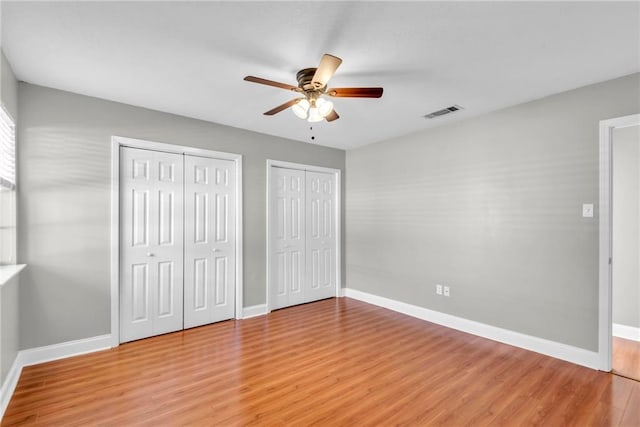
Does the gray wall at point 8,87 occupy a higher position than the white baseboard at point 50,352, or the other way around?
the gray wall at point 8,87

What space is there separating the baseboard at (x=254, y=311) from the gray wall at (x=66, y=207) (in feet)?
4.96

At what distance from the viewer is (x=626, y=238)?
349cm

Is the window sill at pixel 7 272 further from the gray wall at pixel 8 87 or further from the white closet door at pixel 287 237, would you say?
the white closet door at pixel 287 237

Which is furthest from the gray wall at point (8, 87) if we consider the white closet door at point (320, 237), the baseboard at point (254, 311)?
the white closet door at point (320, 237)

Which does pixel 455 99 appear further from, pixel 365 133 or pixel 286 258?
pixel 286 258

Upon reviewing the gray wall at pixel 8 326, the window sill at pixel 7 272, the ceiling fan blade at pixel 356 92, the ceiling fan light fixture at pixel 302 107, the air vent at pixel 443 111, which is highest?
the air vent at pixel 443 111

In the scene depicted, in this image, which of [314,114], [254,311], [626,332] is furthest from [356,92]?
[626,332]

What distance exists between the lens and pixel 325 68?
6.37 feet

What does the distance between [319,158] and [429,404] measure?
3.65 meters

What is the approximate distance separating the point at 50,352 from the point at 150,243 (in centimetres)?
126

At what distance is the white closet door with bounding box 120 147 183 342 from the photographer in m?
3.24

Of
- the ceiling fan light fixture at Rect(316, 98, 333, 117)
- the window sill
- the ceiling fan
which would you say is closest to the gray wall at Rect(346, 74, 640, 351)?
the ceiling fan

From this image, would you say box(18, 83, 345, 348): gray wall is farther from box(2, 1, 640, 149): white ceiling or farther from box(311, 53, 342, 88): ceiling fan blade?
box(311, 53, 342, 88): ceiling fan blade

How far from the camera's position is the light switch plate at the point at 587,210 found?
274 centimetres
